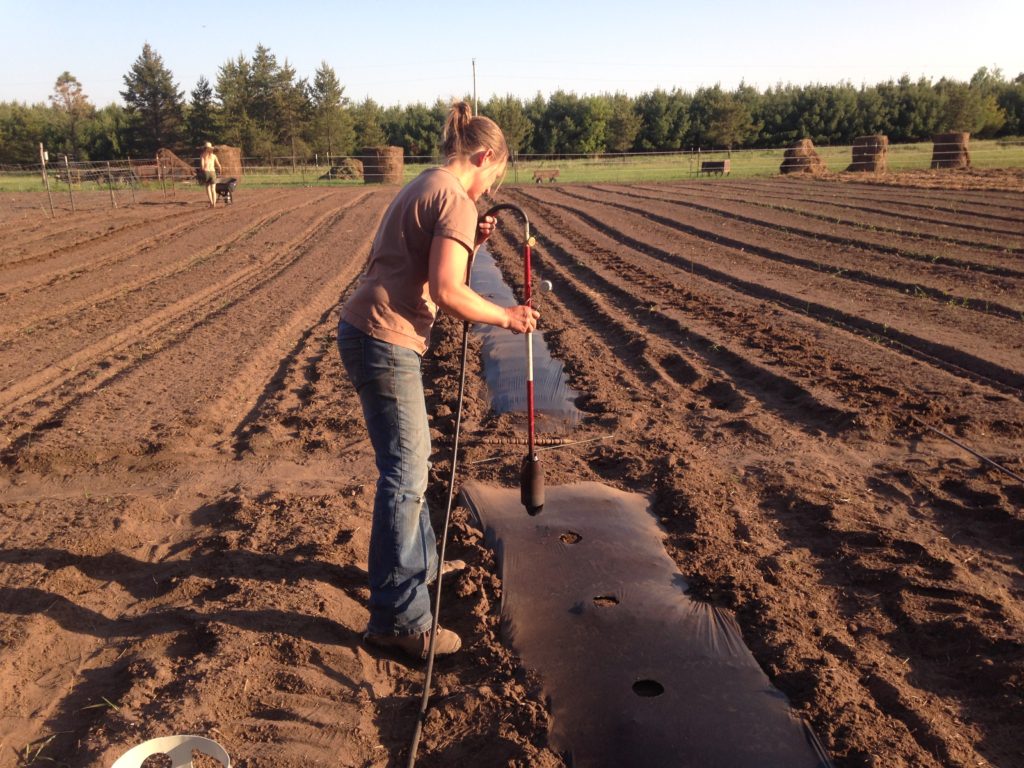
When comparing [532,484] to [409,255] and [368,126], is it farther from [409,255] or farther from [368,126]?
[368,126]

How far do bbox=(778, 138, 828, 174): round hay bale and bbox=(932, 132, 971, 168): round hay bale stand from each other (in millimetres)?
4476

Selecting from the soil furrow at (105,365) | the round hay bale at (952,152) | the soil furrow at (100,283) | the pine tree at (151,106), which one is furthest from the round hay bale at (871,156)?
the pine tree at (151,106)

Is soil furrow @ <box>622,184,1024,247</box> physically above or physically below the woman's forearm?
below

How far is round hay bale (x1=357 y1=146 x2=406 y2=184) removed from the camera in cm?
3706

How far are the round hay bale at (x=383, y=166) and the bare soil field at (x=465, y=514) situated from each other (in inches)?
1083

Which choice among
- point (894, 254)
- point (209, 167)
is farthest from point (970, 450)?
point (209, 167)

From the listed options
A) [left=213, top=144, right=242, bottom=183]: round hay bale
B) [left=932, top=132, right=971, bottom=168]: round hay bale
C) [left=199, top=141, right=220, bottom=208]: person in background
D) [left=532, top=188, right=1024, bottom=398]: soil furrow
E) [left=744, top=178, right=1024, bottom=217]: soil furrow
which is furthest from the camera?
[left=213, top=144, right=242, bottom=183]: round hay bale

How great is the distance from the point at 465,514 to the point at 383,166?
34.9m

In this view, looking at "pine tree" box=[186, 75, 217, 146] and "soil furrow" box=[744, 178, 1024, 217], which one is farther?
"pine tree" box=[186, 75, 217, 146]

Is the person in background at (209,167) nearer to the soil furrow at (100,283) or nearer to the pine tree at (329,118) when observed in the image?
the soil furrow at (100,283)

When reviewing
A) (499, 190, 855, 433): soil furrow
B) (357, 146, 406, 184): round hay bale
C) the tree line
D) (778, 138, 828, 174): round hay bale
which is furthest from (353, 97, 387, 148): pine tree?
(499, 190, 855, 433): soil furrow

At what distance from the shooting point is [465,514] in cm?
448

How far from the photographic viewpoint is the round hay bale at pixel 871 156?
33.0m

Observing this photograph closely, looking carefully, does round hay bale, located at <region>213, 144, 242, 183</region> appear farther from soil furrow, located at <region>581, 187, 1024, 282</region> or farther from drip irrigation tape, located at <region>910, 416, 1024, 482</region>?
drip irrigation tape, located at <region>910, 416, 1024, 482</region>
